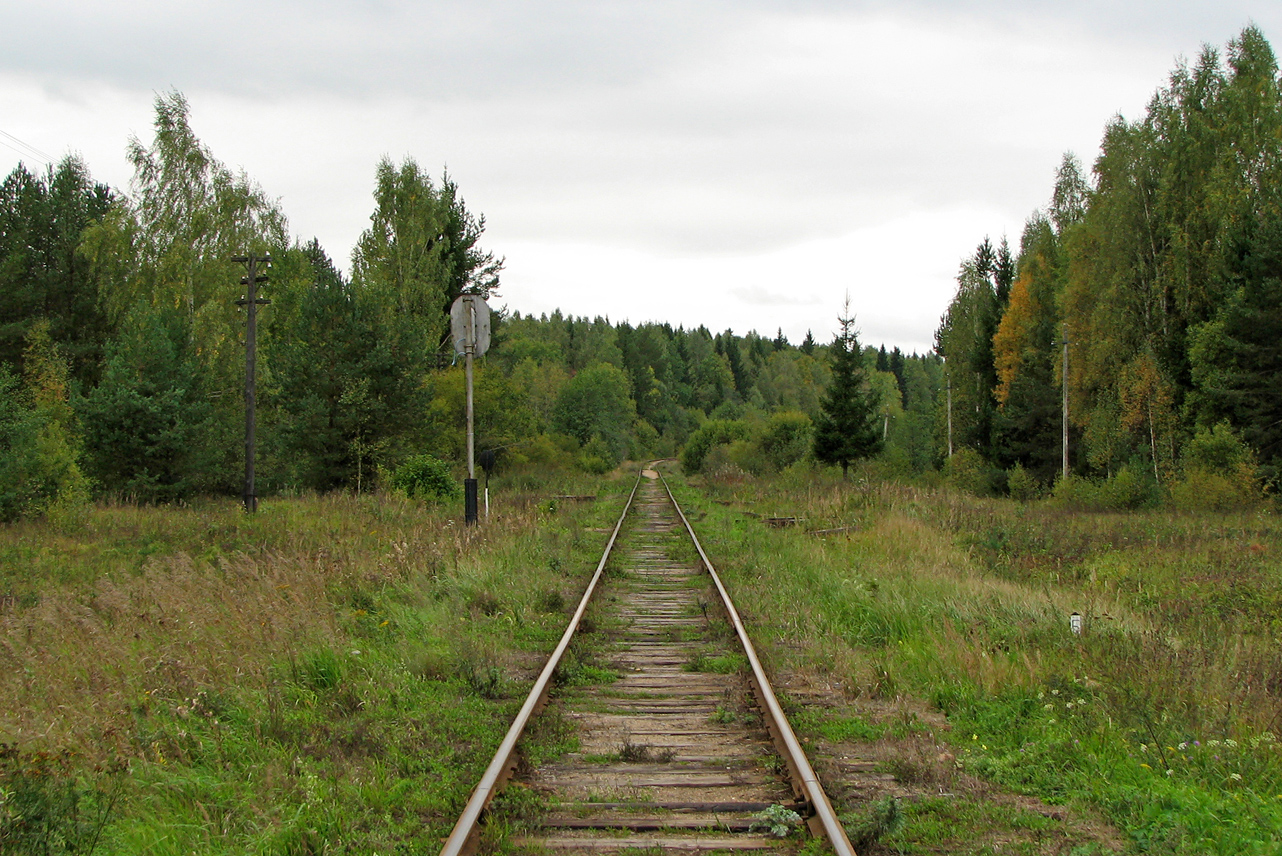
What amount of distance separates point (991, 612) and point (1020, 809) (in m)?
4.47

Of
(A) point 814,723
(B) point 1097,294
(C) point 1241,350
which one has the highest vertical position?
(B) point 1097,294

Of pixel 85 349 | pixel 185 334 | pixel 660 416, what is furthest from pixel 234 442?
pixel 660 416

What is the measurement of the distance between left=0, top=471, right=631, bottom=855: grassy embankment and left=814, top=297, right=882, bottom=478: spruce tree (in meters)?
30.4

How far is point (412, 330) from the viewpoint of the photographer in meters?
31.4

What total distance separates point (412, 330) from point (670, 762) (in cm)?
2826

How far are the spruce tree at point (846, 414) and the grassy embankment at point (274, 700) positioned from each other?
30.4 meters

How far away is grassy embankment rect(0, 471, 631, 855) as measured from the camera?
4.06 m

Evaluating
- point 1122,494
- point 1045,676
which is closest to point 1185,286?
point 1122,494

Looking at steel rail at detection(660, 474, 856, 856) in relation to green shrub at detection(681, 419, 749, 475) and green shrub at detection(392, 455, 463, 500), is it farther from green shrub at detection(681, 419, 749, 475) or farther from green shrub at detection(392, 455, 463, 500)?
green shrub at detection(681, 419, 749, 475)

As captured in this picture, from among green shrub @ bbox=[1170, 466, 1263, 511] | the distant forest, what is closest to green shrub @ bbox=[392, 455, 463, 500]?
the distant forest

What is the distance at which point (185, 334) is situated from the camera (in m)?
32.2

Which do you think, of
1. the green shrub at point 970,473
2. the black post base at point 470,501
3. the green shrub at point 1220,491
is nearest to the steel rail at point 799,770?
the black post base at point 470,501

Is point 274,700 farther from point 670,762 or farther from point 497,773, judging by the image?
point 670,762

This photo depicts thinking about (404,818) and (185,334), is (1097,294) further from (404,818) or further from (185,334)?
(404,818)
